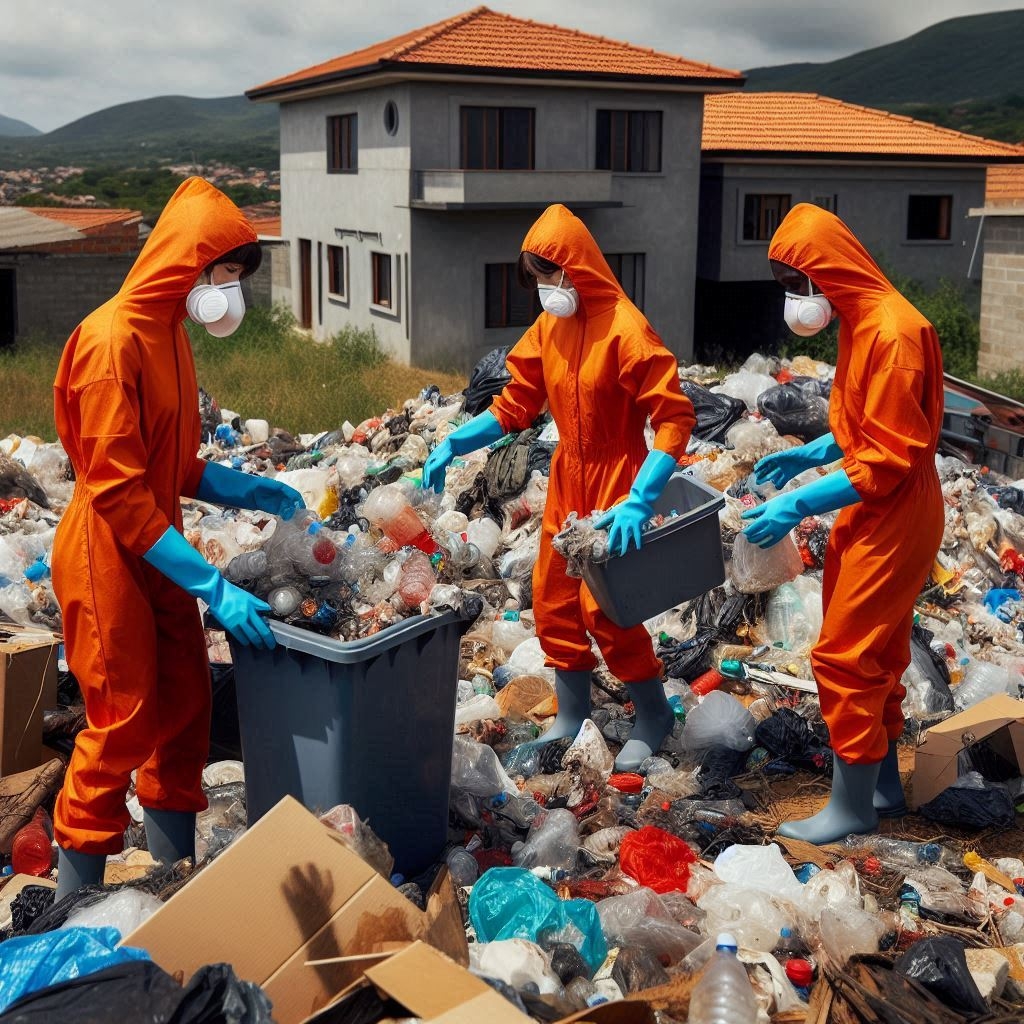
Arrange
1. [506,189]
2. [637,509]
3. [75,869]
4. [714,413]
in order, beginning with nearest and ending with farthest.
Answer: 1. [75,869]
2. [637,509]
3. [714,413]
4. [506,189]

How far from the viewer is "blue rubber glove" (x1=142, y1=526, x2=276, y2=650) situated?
3.19 m

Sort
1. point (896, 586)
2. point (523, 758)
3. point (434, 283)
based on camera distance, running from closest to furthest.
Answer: point (896, 586) < point (523, 758) < point (434, 283)

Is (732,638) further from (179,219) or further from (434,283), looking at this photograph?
(434,283)

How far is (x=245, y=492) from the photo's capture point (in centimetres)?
379

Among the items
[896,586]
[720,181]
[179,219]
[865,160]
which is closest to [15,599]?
[179,219]

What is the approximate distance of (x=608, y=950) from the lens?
3.34 metres

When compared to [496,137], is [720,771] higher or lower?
lower

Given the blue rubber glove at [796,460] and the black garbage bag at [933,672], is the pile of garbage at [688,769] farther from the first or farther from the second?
the blue rubber glove at [796,460]

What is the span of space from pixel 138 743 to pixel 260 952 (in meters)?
0.80

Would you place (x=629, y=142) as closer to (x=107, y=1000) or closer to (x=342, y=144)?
(x=342, y=144)

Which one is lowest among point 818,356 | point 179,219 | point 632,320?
point 818,356

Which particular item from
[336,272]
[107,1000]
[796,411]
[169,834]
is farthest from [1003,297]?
[107,1000]

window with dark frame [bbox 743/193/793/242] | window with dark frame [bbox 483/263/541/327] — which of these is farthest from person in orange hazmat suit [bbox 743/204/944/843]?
window with dark frame [bbox 743/193/793/242]

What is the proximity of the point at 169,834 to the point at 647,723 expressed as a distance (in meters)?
1.90
